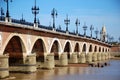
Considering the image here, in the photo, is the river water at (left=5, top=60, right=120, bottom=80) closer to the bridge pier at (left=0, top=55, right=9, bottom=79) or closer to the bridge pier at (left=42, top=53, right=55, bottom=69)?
the bridge pier at (left=0, top=55, right=9, bottom=79)

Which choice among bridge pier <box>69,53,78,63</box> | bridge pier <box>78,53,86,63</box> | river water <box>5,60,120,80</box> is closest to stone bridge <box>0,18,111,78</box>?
river water <box>5,60,120,80</box>

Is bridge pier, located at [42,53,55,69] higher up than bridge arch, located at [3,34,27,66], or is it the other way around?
bridge arch, located at [3,34,27,66]

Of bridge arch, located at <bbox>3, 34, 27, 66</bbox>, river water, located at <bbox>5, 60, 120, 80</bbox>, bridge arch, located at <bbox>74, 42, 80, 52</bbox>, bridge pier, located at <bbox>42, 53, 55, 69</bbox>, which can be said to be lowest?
river water, located at <bbox>5, 60, 120, 80</bbox>

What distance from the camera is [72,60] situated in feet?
220

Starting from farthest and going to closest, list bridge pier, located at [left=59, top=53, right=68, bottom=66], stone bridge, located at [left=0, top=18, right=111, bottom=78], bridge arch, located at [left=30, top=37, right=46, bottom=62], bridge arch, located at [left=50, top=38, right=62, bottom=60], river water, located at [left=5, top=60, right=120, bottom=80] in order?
bridge arch, located at [left=50, top=38, right=62, bottom=60]
bridge pier, located at [left=59, top=53, right=68, bottom=66]
bridge arch, located at [left=30, top=37, right=46, bottom=62]
river water, located at [left=5, top=60, right=120, bottom=80]
stone bridge, located at [left=0, top=18, right=111, bottom=78]

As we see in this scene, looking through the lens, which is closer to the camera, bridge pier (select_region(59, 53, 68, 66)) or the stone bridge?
the stone bridge

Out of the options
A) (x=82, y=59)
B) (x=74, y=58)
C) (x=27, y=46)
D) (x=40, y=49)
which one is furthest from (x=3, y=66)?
(x=82, y=59)

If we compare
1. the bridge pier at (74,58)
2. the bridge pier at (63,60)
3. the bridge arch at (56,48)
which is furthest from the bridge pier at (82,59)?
the bridge arch at (56,48)

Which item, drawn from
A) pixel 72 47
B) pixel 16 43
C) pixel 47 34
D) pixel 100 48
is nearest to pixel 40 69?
pixel 47 34

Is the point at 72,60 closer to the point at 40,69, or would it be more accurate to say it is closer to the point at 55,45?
the point at 55,45

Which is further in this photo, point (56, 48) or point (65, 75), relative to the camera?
point (56, 48)

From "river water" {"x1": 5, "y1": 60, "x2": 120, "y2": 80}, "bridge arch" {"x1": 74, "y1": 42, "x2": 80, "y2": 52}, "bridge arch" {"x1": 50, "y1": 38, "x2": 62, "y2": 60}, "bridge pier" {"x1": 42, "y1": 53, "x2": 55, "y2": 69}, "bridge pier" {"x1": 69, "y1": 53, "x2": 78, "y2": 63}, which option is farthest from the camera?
"bridge arch" {"x1": 74, "y1": 42, "x2": 80, "y2": 52}

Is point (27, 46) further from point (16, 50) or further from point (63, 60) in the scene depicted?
point (63, 60)

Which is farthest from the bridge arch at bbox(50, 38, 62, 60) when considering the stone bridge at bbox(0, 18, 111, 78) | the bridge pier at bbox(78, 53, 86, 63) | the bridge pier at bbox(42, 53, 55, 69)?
the bridge pier at bbox(78, 53, 86, 63)
